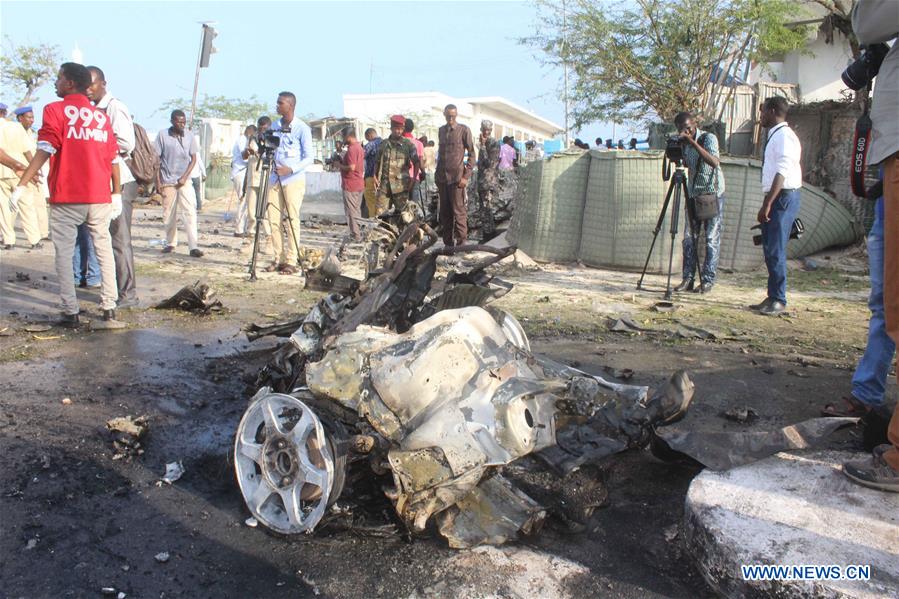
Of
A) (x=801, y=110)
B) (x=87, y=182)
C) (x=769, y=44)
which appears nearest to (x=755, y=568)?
(x=87, y=182)

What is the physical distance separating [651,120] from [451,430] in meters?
17.5

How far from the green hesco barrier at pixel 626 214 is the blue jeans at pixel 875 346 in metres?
6.19

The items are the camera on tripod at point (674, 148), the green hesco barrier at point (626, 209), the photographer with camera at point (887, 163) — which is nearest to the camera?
the photographer with camera at point (887, 163)

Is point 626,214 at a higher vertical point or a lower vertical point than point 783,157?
lower

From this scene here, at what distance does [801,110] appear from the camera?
12773 millimetres

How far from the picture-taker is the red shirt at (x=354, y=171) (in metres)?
12.2

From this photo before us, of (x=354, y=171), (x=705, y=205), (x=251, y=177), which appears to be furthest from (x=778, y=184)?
(x=251, y=177)

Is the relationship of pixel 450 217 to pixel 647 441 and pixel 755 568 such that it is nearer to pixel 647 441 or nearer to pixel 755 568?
pixel 647 441

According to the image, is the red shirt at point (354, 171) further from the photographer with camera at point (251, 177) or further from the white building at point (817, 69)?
the white building at point (817, 69)

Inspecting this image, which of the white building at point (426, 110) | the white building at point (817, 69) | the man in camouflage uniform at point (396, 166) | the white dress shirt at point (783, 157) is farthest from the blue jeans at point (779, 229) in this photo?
the white building at point (426, 110)

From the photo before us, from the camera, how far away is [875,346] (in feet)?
12.7

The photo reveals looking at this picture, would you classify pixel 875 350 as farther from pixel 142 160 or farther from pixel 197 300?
pixel 142 160

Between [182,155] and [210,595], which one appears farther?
[182,155]

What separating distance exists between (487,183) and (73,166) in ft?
28.7
